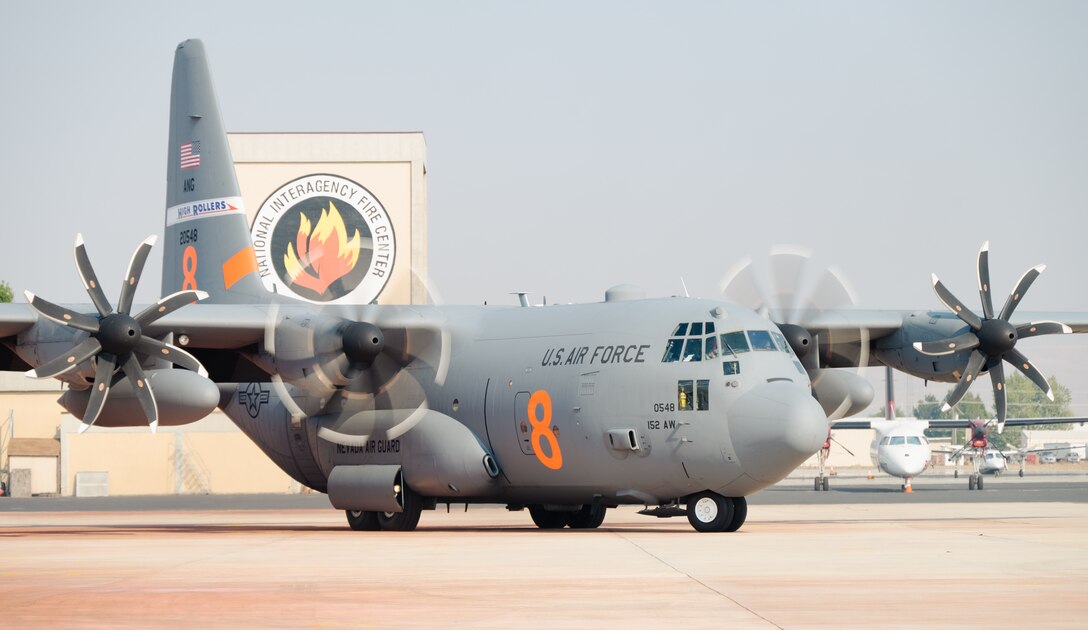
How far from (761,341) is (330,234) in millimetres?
38143

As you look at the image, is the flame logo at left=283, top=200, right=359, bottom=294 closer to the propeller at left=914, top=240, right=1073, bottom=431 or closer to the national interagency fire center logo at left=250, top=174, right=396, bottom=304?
the national interagency fire center logo at left=250, top=174, right=396, bottom=304

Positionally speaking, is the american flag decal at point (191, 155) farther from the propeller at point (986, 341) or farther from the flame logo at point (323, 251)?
the flame logo at point (323, 251)

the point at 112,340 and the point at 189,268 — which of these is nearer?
the point at 112,340

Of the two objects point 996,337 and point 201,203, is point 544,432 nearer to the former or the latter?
point 996,337

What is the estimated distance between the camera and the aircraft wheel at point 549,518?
1061 inches

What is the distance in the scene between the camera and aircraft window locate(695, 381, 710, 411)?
71.9 ft

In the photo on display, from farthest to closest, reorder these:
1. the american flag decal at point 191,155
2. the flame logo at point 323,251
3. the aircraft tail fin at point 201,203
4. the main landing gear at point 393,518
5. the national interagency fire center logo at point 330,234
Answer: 1. the national interagency fire center logo at point 330,234
2. the flame logo at point 323,251
3. the american flag decal at point 191,155
4. the aircraft tail fin at point 201,203
5. the main landing gear at point 393,518

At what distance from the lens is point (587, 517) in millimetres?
26672

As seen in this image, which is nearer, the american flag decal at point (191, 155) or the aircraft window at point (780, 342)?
the aircraft window at point (780, 342)

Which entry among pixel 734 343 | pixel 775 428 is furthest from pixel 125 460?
pixel 775 428

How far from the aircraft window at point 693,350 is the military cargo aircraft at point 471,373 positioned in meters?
0.03

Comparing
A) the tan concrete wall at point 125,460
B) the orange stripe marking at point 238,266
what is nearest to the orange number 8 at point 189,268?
the orange stripe marking at point 238,266

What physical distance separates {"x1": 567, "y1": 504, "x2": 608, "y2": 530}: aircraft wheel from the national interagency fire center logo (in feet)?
99.6

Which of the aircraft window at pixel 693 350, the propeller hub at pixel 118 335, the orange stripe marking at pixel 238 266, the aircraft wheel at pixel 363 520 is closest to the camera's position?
the propeller hub at pixel 118 335
